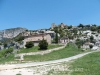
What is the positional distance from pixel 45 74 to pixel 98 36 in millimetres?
84771

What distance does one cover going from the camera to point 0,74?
19875 mm

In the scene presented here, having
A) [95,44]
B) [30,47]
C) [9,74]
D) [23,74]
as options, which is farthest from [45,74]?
[95,44]

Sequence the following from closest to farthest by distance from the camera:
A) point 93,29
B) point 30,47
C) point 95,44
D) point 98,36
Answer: point 30,47 → point 95,44 → point 98,36 → point 93,29

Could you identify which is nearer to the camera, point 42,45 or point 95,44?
point 42,45

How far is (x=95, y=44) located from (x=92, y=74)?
70.2 meters

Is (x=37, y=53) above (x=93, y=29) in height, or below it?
below

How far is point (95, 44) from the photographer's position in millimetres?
86000

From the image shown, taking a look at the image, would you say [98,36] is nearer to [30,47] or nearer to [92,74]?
[30,47]

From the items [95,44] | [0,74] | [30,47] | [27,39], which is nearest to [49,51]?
[30,47]

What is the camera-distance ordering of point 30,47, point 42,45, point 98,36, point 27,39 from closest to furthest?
point 42,45, point 30,47, point 27,39, point 98,36

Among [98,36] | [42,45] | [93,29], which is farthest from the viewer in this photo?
[93,29]

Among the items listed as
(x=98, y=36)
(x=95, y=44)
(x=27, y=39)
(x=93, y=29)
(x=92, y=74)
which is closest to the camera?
(x=92, y=74)

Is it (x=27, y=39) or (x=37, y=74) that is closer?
A: (x=37, y=74)

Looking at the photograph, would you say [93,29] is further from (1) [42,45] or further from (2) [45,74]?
(2) [45,74]
